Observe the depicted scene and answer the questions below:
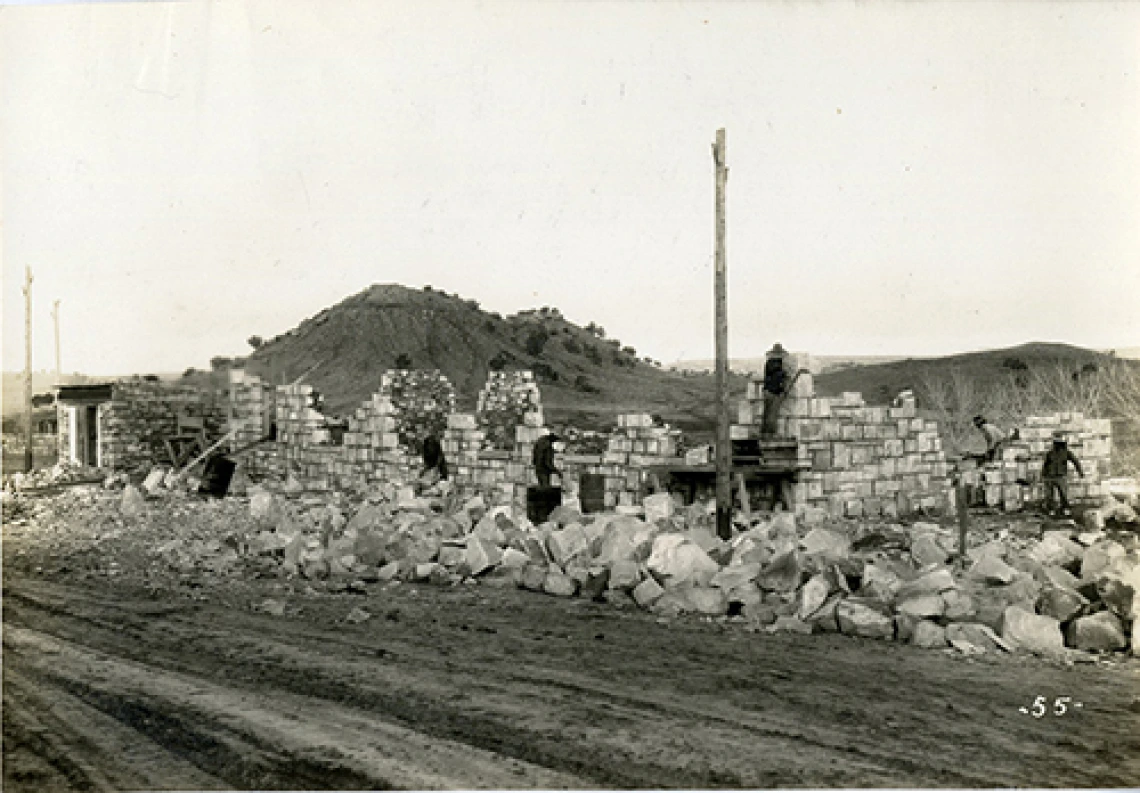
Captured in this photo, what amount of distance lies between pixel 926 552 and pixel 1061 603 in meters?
1.87

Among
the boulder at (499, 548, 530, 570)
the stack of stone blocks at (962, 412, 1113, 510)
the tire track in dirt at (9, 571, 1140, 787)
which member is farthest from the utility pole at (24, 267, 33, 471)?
the stack of stone blocks at (962, 412, 1113, 510)

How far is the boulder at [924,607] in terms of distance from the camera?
7297mm

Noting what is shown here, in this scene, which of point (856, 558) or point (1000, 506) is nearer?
point (856, 558)

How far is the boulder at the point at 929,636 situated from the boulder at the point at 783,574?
120 centimetres

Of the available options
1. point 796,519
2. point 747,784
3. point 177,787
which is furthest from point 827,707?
point 796,519

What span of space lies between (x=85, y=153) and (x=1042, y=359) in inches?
514

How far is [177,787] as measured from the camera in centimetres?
546

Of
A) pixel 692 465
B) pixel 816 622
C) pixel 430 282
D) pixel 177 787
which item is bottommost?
pixel 177 787

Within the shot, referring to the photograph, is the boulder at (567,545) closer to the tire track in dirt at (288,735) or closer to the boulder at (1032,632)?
the tire track in dirt at (288,735)

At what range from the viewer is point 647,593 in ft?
27.6

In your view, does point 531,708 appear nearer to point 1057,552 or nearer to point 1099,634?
point 1099,634

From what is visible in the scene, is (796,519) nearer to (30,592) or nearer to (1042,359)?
(1042,359)

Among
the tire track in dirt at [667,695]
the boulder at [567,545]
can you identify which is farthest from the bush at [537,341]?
the tire track in dirt at [667,695]

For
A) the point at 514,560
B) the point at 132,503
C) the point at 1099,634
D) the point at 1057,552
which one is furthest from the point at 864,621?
the point at 132,503
